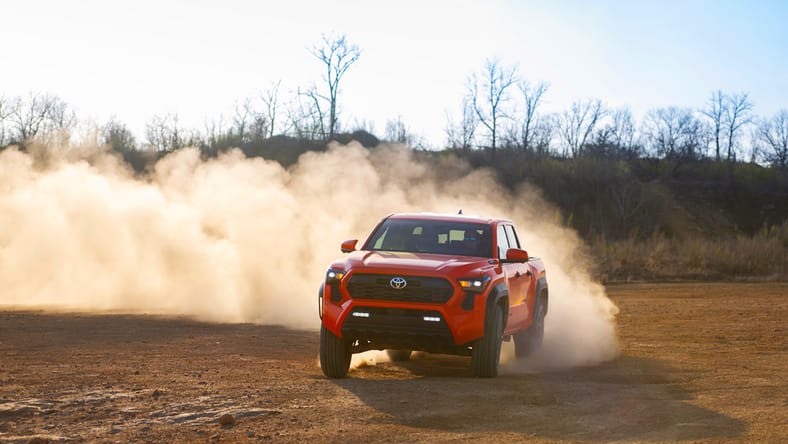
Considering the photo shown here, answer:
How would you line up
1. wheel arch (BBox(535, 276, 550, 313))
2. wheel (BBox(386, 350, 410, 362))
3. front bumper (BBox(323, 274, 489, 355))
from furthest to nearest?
1. wheel arch (BBox(535, 276, 550, 313))
2. wheel (BBox(386, 350, 410, 362))
3. front bumper (BBox(323, 274, 489, 355))

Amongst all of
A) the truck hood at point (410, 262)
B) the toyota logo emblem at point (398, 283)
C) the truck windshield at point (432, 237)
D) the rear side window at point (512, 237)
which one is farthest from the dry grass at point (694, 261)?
the toyota logo emblem at point (398, 283)

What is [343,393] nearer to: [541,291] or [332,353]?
[332,353]

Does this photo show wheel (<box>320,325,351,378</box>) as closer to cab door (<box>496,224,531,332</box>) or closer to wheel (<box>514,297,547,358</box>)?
cab door (<box>496,224,531,332</box>)

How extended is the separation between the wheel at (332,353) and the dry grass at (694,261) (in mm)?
28777

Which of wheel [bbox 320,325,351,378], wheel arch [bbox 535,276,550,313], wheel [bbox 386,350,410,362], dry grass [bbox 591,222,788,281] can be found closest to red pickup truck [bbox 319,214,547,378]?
wheel [bbox 320,325,351,378]

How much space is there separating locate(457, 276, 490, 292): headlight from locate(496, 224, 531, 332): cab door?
1093mm

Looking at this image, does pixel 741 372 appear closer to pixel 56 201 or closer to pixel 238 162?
pixel 238 162

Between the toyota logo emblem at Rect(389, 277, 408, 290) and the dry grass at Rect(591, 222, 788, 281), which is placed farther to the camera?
the dry grass at Rect(591, 222, 788, 281)

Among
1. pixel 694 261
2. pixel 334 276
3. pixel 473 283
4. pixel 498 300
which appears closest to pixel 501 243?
pixel 498 300

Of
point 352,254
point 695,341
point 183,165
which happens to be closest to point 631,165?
point 183,165

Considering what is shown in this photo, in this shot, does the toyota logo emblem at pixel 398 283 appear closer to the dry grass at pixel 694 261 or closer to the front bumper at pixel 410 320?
the front bumper at pixel 410 320

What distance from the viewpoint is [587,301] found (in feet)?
58.3

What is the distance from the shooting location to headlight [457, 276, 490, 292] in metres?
10.8

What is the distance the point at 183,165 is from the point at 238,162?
5.91 feet
